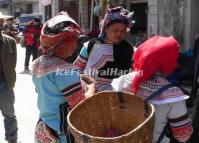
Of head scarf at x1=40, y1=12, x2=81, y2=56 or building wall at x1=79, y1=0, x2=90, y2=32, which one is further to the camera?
building wall at x1=79, y1=0, x2=90, y2=32

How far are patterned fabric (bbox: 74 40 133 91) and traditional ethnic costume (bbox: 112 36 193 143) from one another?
89 centimetres

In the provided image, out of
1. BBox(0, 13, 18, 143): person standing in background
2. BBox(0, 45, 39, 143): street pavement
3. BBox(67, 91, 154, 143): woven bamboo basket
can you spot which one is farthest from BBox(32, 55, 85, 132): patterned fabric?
BBox(0, 45, 39, 143): street pavement

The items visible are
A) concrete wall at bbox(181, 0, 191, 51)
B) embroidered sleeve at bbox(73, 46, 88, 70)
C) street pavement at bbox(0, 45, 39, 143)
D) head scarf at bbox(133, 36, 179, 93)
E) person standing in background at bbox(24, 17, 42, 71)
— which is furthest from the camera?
person standing in background at bbox(24, 17, 42, 71)

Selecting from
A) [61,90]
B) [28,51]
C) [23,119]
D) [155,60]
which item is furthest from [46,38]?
[28,51]

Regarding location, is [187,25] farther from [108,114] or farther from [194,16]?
[108,114]

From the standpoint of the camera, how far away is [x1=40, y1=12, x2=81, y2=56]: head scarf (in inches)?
107

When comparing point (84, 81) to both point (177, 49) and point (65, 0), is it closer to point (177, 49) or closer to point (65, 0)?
point (177, 49)

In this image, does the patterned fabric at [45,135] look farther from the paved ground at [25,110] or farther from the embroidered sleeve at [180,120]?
the paved ground at [25,110]

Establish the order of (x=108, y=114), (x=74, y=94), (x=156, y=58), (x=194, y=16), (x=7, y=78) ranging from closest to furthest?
1. (x=156, y=58)
2. (x=108, y=114)
3. (x=74, y=94)
4. (x=7, y=78)
5. (x=194, y=16)

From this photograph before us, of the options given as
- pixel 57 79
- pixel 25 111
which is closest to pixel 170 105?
pixel 57 79

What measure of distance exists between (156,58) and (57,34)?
65 centimetres

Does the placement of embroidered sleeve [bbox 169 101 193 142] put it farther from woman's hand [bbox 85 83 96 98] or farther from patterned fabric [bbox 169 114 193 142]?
woman's hand [bbox 85 83 96 98]

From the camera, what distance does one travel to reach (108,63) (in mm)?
3496

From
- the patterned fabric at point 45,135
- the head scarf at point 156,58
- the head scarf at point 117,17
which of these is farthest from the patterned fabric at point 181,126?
the head scarf at point 117,17
